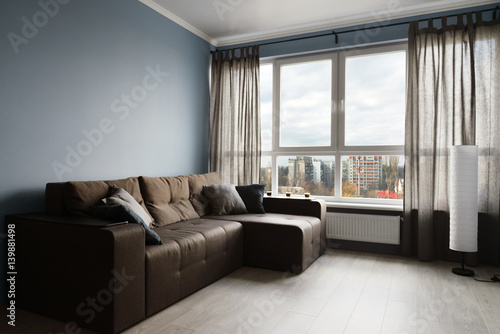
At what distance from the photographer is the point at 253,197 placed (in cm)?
402

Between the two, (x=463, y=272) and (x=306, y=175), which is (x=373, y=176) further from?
(x=463, y=272)

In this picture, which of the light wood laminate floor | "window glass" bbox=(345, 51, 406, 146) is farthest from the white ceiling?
the light wood laminate floor

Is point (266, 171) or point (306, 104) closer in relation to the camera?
point (306, 104)

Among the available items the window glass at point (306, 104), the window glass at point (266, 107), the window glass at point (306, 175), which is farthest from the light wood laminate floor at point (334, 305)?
the window glass at point (266, 107)

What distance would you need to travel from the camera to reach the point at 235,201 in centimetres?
389

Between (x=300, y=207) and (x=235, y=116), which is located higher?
(x=235, y=116)

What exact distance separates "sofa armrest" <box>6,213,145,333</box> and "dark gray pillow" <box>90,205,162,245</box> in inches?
3.1

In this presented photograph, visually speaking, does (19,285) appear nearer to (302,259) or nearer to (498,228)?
(302,259)

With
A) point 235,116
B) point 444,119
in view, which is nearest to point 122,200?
point 235,116

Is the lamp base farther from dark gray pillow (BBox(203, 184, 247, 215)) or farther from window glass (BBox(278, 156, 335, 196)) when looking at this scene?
dark gray pillow (BBox(203, 184, 247, 215))

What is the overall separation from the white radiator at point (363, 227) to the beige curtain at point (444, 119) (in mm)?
146

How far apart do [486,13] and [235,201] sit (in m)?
3.28

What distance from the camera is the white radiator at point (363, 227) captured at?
12.8ft

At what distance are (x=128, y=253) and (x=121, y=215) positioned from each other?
1.04ft
